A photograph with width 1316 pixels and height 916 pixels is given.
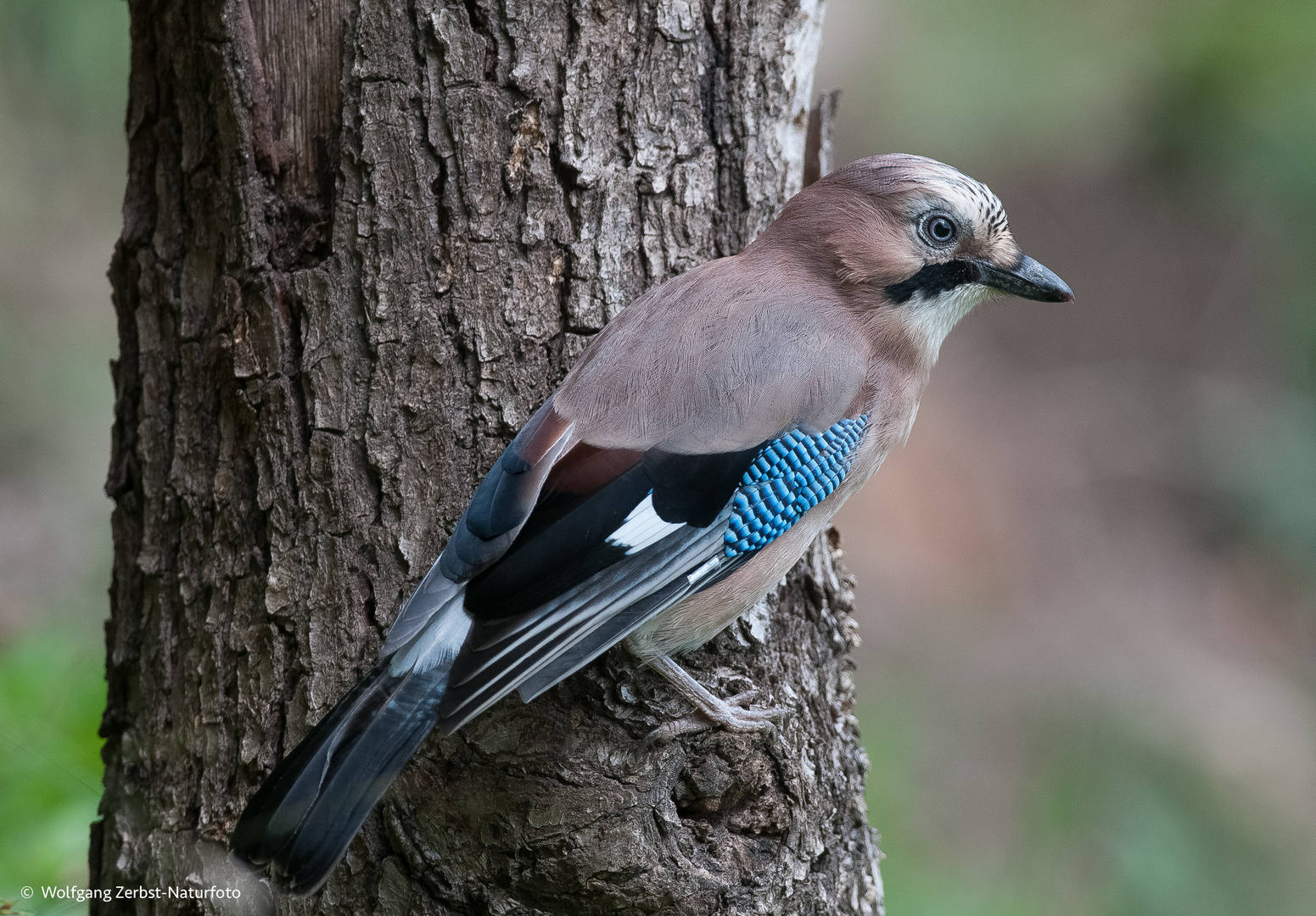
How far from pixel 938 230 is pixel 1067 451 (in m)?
6.27

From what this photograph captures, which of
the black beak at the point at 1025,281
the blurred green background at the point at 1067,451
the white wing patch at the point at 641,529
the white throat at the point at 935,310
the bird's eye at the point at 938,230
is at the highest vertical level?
the bird's eye at the point at 938,230

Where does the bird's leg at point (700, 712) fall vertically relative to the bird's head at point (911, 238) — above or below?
below

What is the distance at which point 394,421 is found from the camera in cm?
271

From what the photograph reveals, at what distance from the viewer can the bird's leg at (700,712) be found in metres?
2.60

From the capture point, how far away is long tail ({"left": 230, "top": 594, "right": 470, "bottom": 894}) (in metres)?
2.21

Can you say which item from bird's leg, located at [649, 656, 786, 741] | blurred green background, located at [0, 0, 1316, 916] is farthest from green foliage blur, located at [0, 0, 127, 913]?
bird's leg, located at [649, 656, 786, 741]

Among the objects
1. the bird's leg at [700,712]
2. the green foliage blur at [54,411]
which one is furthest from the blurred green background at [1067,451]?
the bird's leg at [700,712]

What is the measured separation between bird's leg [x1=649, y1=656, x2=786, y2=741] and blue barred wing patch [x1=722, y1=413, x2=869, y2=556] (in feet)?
1.04

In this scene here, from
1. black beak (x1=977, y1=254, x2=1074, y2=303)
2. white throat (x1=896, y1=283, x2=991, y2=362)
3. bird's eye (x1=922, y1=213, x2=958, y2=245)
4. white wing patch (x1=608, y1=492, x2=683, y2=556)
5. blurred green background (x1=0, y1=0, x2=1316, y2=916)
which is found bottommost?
blurred green background (x1=0, y1=0, x2=1316, y2=916)

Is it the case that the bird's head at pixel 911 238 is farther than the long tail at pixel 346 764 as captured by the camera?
Yes

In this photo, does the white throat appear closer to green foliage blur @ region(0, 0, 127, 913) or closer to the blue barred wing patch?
the blue barred wing patch

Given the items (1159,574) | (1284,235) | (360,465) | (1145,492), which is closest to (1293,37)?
A: (1284,235)

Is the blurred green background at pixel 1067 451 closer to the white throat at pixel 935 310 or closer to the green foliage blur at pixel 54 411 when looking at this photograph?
the green foliage blur at pixel 54 411

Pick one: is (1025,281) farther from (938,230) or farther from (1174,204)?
(1174,204)
